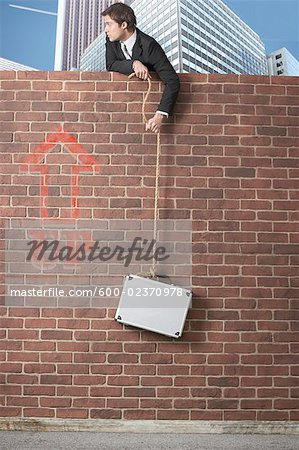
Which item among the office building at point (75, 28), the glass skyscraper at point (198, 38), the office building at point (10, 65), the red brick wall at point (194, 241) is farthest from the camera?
the office building at point (75, 28)

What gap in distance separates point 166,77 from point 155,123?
0.27 m

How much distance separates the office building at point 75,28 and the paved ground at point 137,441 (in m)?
2.71

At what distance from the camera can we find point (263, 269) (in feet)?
8.36

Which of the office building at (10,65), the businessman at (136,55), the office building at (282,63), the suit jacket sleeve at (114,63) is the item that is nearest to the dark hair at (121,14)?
the businessman at (136,55)

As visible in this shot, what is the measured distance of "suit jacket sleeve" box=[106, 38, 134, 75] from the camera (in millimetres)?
2576

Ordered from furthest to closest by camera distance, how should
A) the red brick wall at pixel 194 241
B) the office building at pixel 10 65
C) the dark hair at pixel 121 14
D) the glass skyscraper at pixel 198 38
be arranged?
1. the office building at pixel 10 65
2. the glass skyscraper at pixel 198 38
3. the dark hair at pixel 121 14
4. the red brick wall at pixel 194 241

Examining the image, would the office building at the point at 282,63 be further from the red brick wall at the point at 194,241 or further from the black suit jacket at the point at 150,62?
the black suit jacket at the point at 150,62

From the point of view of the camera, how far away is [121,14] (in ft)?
8.54

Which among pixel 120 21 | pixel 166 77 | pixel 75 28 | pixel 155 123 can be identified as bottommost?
pixel 155 123

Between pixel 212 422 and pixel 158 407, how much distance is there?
0.32m

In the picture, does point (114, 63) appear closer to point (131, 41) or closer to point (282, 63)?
point (131, 41)

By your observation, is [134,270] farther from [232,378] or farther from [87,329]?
[232,378]

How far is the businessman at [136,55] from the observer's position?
8.22ft
